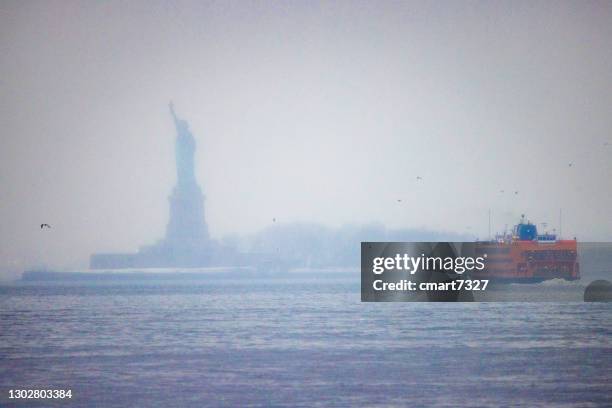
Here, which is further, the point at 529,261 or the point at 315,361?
the point at 529,261

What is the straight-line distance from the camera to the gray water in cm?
2322

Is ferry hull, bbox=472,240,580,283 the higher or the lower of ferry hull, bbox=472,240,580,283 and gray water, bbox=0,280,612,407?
the higher

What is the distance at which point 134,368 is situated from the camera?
28.3 meters

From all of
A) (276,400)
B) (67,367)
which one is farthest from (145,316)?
(276,400)

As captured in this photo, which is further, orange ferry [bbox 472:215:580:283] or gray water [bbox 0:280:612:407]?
orange ferry [bbox 472:215:580:283]

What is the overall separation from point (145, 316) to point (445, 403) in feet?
121

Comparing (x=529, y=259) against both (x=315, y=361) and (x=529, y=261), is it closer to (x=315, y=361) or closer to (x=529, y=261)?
(x=529, y=261)

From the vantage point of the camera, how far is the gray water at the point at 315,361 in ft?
76.2

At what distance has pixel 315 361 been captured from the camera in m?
30.1

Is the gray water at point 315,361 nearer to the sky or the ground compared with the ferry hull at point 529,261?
nearer to the ground

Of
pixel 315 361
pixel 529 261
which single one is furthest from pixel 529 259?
pixel 315 361

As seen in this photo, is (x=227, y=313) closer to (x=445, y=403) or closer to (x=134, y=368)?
(x=134, y=368)

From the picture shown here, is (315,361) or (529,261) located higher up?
(529,261)

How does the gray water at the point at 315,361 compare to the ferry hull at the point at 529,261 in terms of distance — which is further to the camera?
the ferry hull at the point at 529,261
